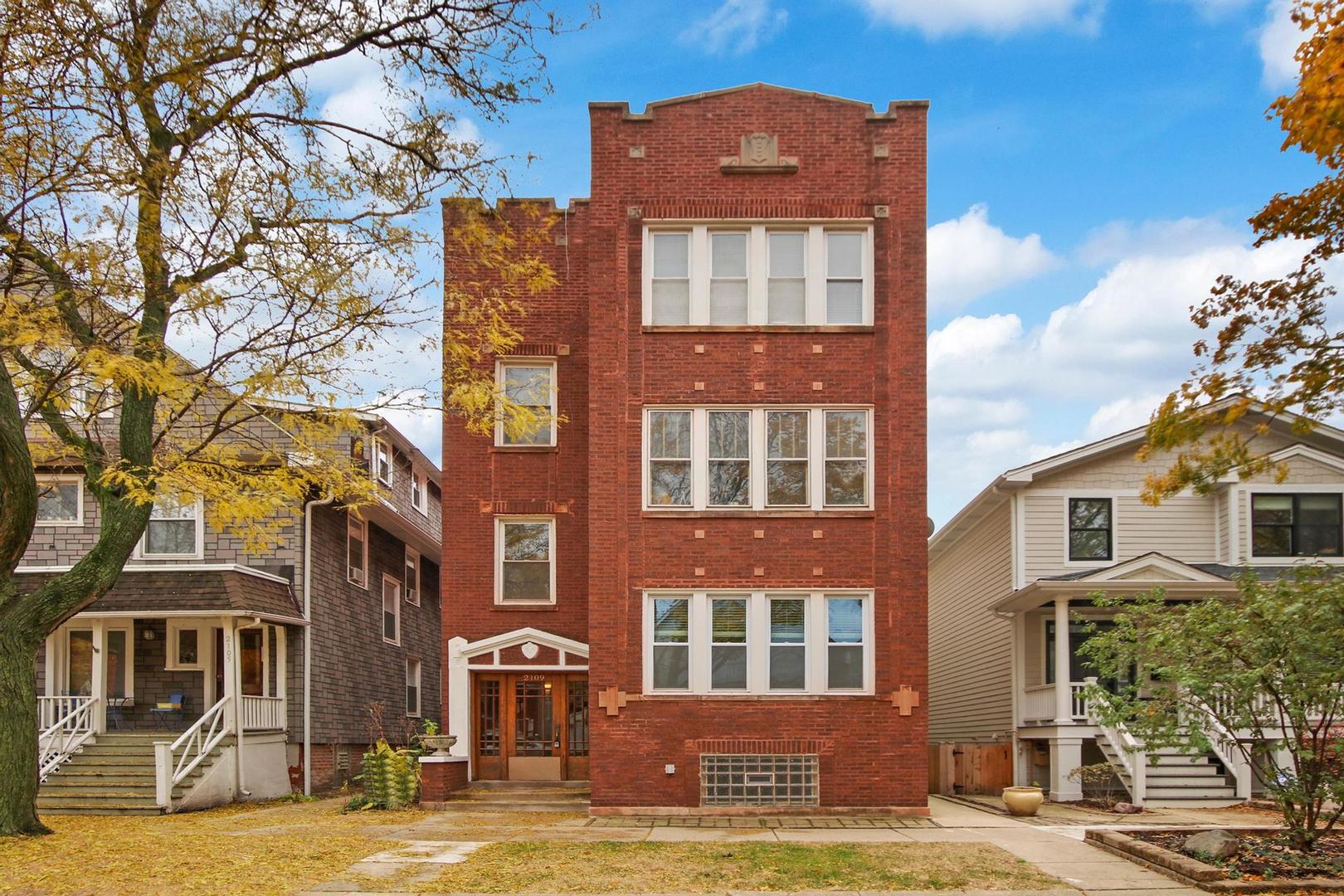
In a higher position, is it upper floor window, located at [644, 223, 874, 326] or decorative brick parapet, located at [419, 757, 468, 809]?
upper floor window, located at [644, 223, 874, 326]

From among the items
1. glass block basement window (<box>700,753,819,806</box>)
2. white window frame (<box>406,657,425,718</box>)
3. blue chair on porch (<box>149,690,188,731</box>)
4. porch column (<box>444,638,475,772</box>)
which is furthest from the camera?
white window frame (<box>406,657,425,718</box>)

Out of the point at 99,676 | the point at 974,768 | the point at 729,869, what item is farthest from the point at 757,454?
the point at 99,676

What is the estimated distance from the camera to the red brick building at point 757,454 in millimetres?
19391

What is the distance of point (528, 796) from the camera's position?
20.8m

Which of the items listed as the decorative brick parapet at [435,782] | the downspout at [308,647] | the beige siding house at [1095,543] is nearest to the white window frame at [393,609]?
the downspout at [308,647]

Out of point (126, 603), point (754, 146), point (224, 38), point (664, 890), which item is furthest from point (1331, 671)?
point (126, 603)

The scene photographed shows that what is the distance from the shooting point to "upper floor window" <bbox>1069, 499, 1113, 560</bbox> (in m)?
24.3

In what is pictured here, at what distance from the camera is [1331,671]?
1268 cm

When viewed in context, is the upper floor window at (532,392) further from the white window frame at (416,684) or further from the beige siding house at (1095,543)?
the white window frame at (416,684)

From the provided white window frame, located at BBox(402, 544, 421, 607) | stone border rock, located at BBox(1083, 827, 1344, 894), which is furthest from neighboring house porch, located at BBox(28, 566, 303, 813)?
stone border rock, located at BBox(1083, 827, 1344, 894)

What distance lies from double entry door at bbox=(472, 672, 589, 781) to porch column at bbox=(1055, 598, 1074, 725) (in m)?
8.56

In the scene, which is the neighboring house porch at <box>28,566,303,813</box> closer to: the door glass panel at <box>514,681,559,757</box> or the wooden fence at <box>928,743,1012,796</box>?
the door glass panel at <box>514,681,559,757</box>

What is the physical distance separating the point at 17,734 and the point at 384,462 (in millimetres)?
12763

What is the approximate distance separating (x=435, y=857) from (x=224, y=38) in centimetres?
949
